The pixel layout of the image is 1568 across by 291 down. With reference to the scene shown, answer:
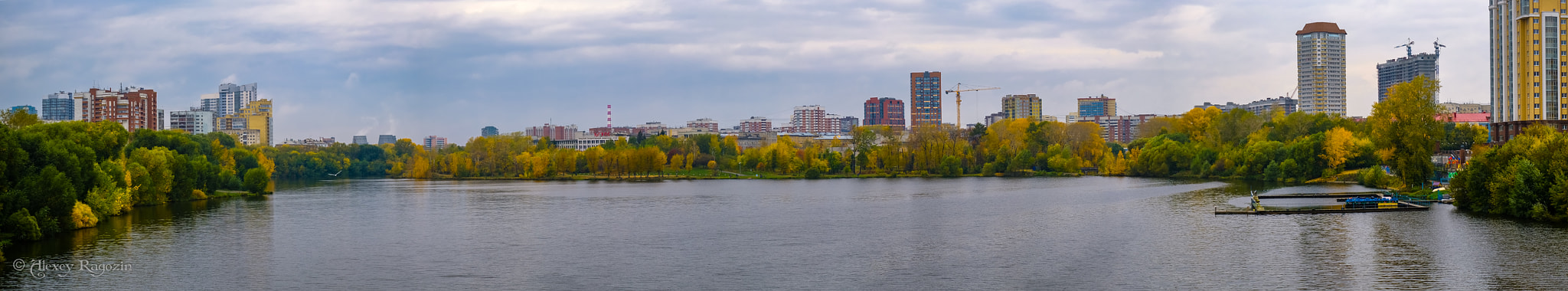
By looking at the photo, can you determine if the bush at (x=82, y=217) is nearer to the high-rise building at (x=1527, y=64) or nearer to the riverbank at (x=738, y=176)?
the riverbank at (x=738, y=176)

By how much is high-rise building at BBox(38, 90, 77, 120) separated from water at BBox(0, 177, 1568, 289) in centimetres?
14072

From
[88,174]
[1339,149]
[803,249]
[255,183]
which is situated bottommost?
[803,249]

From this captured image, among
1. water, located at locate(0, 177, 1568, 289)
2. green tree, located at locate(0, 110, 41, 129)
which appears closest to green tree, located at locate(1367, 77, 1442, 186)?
water, located at locate(0, 177, 1568, 289)

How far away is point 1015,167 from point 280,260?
78.6 meters

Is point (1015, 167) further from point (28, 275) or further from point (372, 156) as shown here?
point (28, 275)

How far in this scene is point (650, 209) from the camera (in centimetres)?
5003

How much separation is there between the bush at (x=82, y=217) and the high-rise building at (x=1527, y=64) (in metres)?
80.0

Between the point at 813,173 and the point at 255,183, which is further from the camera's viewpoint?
the point at 813,173

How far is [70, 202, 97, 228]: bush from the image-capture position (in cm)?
3653

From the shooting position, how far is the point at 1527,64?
76500 millimetres

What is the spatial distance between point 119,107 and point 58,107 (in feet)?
161

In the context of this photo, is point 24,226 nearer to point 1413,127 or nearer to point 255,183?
point 255,183

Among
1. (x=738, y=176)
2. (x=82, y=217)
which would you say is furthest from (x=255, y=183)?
(x=738, y=176)

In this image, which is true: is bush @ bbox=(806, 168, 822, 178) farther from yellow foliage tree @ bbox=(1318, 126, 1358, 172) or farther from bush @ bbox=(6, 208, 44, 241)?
bush @ bbox=(6, 208, 44, 241)
